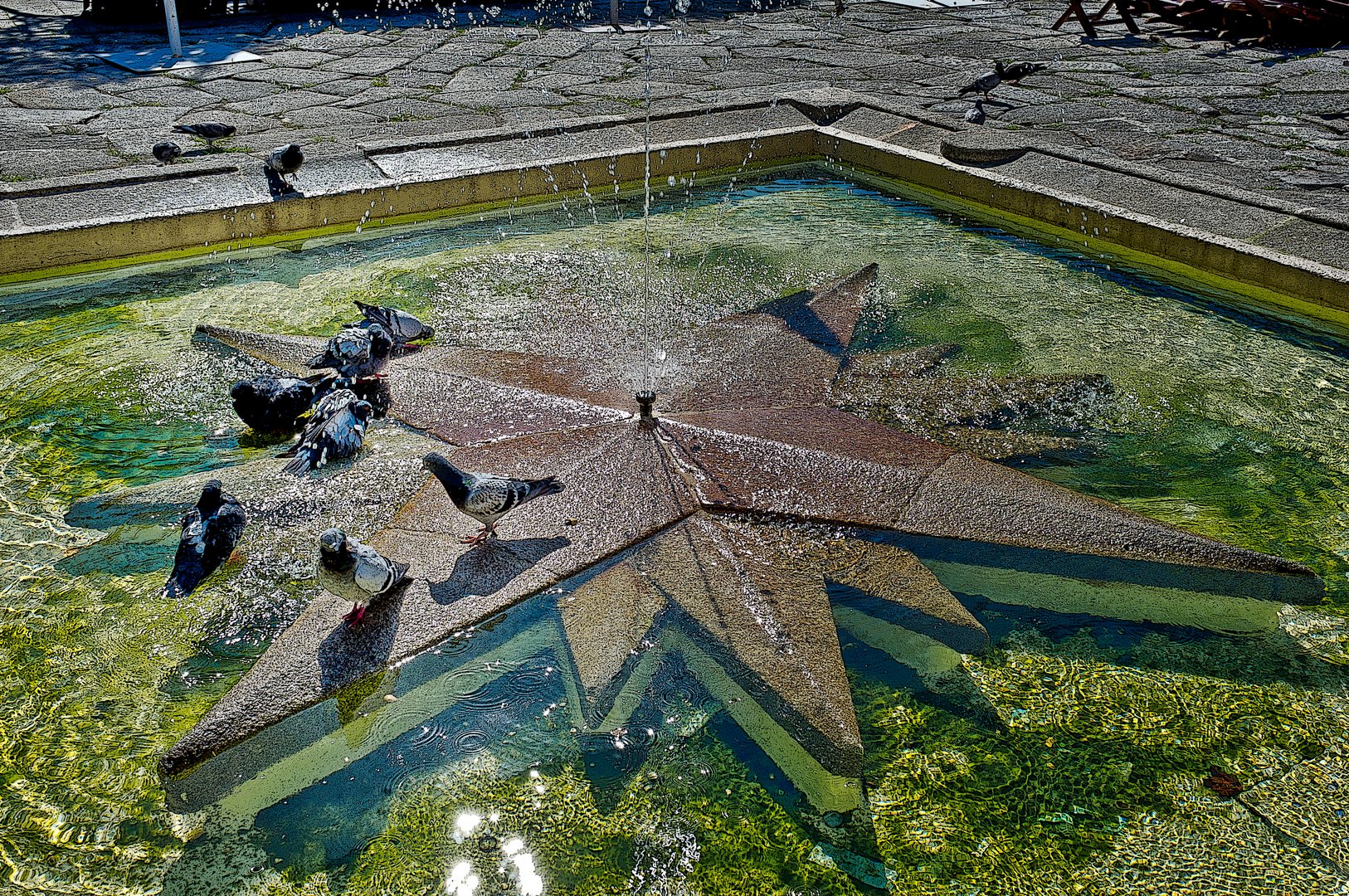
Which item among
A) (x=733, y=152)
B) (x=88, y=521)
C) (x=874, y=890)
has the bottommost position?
(x=874, y=890)

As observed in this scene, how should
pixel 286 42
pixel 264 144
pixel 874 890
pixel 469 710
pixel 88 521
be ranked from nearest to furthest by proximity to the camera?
pixel 874 890
pixel 469 710
pixel 88 521
pixel 264 144
pixel 286 42

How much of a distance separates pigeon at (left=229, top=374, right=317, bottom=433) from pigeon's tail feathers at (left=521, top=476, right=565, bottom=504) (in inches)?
43.2

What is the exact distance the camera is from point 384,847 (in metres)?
2.12

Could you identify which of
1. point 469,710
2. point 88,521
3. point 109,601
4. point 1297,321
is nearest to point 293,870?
point 469,710

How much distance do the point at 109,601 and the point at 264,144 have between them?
14.6ft

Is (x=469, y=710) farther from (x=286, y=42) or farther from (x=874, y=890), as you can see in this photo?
(x=286, y=42)

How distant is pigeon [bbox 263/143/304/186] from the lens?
5.15 meters

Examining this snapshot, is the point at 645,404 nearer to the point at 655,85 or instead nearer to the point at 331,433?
the point at 331,433

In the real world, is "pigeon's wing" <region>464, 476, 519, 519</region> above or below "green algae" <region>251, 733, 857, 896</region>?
above

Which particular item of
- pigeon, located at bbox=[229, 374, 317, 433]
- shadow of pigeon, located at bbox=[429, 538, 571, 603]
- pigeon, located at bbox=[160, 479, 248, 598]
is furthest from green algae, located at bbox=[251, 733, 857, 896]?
pigeon, located at bbox=[229, 374, 317, 433]

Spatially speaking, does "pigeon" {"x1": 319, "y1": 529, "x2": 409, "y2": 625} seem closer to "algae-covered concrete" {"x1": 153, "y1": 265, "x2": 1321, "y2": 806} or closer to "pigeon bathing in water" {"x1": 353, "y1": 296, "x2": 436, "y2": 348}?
"algae-covered concrete" {"x1": 153, "y1": 265, "x2": 1321, "y2": 806}

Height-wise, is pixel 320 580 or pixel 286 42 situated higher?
pixel 286 42

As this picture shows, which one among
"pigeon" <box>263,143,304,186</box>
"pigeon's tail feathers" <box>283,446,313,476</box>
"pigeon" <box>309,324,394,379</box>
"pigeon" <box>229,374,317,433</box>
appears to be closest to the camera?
"pigeon's tail feathers" <box>283,446,313,476</box>

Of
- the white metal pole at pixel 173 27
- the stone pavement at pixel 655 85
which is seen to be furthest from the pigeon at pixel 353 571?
the white metal pole at pixel 173 27
